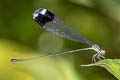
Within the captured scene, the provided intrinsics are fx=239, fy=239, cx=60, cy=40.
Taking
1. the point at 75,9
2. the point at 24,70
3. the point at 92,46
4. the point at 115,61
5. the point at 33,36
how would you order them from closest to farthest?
the point at 115,61, the point at 92,46, the point at 24,70, the point at 33,36, the point at 75,9

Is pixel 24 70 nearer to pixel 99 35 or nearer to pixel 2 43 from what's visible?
pixel 2 43

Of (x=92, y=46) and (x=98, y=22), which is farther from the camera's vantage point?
(x=98, y=22)

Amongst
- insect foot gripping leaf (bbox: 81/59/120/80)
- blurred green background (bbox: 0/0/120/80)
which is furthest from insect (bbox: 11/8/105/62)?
insect foot gripping leaf (bbox: 81/59/120/80)

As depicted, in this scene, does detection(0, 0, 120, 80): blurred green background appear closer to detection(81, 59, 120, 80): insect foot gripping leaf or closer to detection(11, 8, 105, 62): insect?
detection(11, 8, 105, 62): insect

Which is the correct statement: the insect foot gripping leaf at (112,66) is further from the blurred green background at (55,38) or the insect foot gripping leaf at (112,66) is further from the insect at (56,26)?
the blurred green background at (55,38)

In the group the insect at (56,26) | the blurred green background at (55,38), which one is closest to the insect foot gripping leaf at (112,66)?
the insect at (56,26)

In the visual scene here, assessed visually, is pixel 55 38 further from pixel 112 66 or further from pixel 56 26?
pixel 112 66

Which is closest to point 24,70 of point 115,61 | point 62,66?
point 62,66

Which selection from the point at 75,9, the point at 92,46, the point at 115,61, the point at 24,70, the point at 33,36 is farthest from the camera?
the point at 75,9

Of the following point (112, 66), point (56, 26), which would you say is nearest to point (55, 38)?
point (56, 26)
